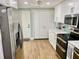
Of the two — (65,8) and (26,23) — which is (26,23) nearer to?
(26,23)

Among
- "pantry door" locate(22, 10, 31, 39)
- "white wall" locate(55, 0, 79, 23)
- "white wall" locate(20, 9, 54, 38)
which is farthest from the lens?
"white wall" locate(20, 9, 54, 38)

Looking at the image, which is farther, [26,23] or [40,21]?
[40,21]

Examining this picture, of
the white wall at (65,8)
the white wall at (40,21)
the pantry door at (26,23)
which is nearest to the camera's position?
the white wall at (65,8)

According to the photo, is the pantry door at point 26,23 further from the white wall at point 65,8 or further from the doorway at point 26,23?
the white wall at point 65,8

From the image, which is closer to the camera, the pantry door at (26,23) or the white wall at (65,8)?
the white wall at (65,8)

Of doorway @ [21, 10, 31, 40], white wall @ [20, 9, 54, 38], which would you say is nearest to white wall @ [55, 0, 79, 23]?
white wall @ [20, 9, 54, 38]

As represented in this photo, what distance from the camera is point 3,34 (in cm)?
143

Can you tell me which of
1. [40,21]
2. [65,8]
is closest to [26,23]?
[40,21]

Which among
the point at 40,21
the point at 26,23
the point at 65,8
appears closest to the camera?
the point at 65,8

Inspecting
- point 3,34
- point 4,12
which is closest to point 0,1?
point 4,12

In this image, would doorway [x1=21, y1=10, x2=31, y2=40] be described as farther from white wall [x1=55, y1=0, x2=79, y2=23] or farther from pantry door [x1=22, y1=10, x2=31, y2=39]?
white wall [x1=55, y1=0, x2=79, y2=23]

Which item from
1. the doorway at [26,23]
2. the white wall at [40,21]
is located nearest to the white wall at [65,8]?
the white wall at [40,21]

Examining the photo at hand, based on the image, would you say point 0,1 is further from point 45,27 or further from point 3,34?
point 45,27

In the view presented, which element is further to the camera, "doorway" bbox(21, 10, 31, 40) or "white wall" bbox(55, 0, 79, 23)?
"doorway" bbox(21, 10, 31, 40)
